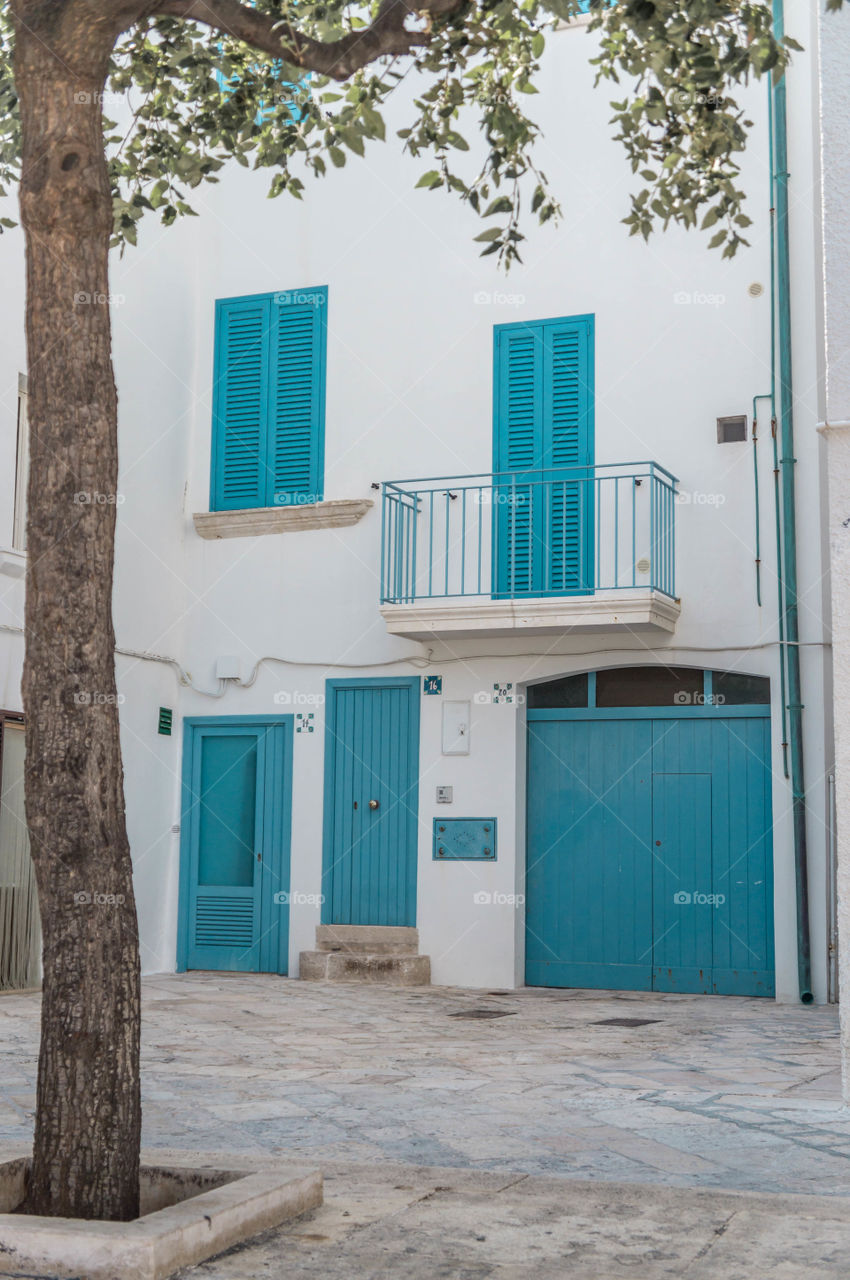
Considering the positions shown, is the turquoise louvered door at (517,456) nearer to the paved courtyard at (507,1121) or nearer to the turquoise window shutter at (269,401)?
the turquoise window shutter at (269,401)

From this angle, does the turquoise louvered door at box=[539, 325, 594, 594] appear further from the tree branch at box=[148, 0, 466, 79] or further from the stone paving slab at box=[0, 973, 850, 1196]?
the tree branch at box=[148, 0, 466, 79]

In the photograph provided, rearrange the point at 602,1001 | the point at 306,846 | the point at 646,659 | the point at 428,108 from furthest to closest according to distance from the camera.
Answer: the point at 306,846
the point at 646,659
the point at 602,1001
the point at 428,108

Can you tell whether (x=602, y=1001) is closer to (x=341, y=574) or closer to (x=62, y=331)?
(x=341, y=574)

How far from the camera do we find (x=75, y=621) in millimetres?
3645

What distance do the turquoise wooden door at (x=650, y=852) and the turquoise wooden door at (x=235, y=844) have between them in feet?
7.55

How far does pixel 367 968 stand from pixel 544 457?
458 centimetres

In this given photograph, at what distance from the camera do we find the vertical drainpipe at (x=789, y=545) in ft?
35.3

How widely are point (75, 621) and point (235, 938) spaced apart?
9.60 metres

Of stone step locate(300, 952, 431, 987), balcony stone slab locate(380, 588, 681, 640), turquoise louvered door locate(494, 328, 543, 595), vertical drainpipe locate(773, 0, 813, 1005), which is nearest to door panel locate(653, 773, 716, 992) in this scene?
vertical drainpipe locate(773, 0, 813, 1005)

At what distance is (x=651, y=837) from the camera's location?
11.7m

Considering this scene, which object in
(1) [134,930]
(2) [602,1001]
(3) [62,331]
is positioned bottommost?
(2) [602,1001]

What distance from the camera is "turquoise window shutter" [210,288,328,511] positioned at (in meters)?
13.1

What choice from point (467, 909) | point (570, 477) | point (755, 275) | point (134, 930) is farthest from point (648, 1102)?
point (755, 275)

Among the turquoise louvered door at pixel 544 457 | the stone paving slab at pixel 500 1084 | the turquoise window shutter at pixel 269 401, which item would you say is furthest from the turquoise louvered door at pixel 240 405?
the stone paving slab at pixel 500 1084
